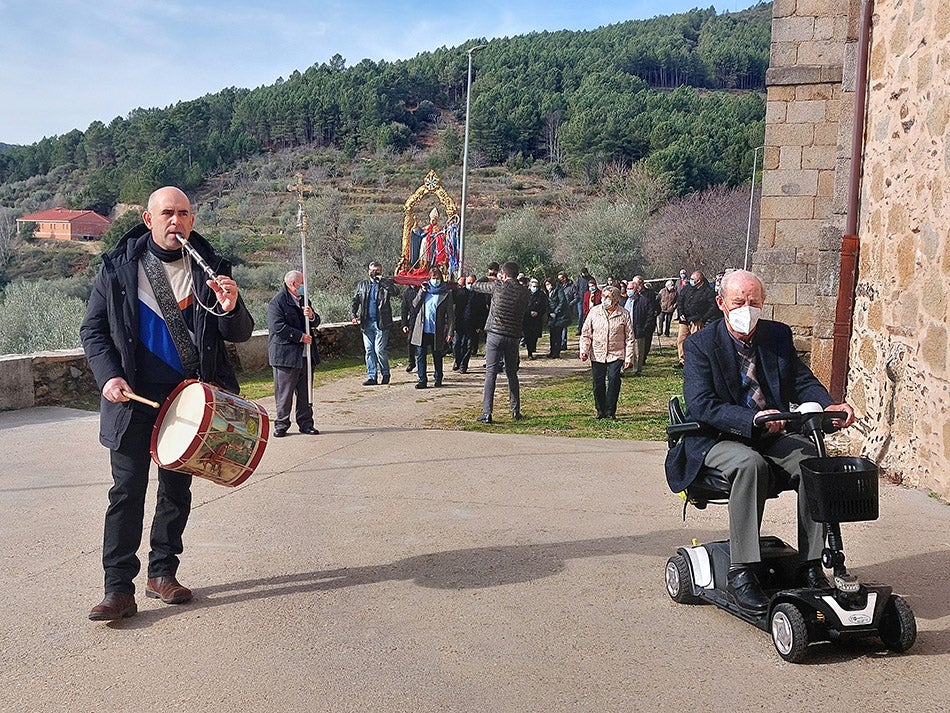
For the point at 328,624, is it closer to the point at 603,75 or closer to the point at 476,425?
the point at 476,425

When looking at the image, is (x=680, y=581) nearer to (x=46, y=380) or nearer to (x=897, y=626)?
(x=897, y=626)

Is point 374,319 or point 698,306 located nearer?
point 374,319

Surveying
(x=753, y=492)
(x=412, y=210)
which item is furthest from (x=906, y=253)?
(x=412, y=210)

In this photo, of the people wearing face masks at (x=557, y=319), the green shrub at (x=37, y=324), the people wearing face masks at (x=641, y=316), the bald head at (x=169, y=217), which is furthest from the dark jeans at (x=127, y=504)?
the people wearing face masks at (x=557, y=319)

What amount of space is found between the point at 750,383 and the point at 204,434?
2.56m

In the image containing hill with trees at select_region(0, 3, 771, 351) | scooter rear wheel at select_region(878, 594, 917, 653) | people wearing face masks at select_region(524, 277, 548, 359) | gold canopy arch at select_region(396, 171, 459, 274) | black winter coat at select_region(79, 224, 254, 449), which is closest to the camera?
scooter rear wheel at select_region(878, 594, 917, 653)

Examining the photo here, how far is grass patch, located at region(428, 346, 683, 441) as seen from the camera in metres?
10.4

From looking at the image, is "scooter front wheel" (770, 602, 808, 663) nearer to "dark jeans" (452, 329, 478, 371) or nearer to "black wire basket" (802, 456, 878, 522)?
"black wire basket" (802, 456, 878, 522)

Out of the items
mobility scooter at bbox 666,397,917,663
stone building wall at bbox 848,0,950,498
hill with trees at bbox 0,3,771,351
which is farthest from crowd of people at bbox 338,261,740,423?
hill with trees at bbox 0,3,771,351

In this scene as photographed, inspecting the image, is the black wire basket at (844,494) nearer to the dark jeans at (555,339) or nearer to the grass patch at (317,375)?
the grass patch at (317,375)

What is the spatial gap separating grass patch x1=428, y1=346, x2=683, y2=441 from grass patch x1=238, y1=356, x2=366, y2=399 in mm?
2673

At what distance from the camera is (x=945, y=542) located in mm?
5512

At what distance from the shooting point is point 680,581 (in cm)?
450

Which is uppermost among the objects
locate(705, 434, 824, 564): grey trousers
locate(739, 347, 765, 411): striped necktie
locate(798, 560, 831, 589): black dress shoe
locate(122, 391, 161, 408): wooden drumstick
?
locate(739, 347, 765, 411): striped necktie
